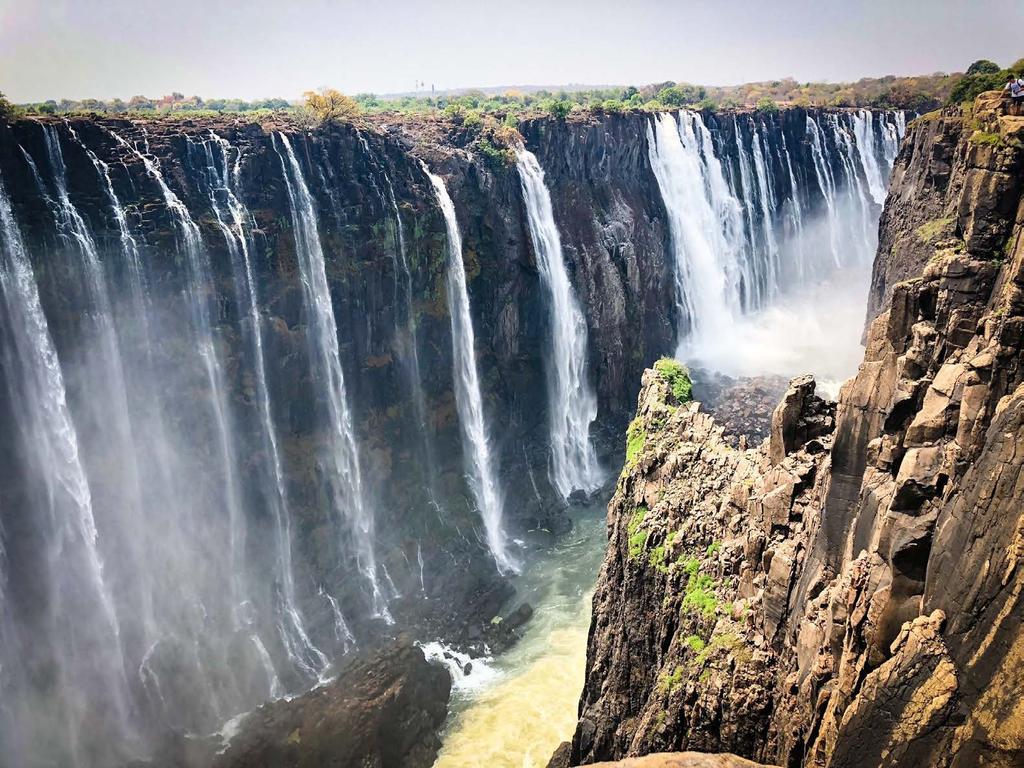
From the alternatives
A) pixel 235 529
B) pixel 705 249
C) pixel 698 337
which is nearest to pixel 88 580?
pixel 235 529

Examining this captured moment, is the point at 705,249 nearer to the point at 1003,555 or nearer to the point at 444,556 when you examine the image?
the point at 444,556

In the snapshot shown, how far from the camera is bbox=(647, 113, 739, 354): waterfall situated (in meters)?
56.8

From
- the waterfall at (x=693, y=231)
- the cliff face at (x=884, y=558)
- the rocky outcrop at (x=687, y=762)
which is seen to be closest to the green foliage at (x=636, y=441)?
the cliff face at (x=884, y=558)

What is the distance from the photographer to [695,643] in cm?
1434

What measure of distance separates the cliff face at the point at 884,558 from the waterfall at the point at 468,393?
22899 millimetres

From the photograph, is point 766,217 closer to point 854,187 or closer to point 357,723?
point 854,187

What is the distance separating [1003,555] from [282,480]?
30770 mm

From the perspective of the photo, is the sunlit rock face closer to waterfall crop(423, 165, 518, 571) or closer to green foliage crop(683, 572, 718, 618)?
waterfall crop(423, 165, 518, 571)

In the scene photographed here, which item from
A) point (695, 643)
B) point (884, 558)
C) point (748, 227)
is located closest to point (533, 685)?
point (695, 643)

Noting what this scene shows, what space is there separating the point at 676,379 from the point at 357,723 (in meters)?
17.1

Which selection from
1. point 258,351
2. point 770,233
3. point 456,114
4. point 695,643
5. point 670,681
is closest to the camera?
point 695,643

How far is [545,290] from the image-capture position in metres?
44.3

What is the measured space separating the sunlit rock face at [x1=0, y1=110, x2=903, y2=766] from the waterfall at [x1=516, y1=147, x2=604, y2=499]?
63 centimetres

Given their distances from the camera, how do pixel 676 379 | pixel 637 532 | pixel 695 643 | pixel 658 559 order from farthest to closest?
pixel 676 379
pixel 637 532
pixel 658 559
pixel 695 643
